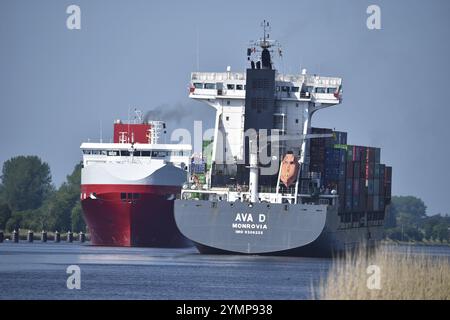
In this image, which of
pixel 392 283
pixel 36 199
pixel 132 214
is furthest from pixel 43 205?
pixel 392 283

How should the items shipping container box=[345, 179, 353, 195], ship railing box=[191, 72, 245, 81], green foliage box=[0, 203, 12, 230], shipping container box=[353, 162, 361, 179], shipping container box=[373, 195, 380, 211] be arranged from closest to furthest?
ship railing box=[191, 72, 245, 81] < shipping container box=[345, 179, 353, 195] < shipping container box=[353, 162, 361, 179] < shipping container box=[373, 195, 380, 211] < green foliage box=[0, 203, 12, 230]

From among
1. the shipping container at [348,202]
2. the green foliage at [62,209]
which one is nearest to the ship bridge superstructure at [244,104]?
the shipping container at [348,202]

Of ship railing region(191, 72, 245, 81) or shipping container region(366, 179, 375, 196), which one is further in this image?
shipping container region(366, 179, 375, 196)

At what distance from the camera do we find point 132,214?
95.6 metres

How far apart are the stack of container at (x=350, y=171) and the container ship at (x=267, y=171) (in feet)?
0.29

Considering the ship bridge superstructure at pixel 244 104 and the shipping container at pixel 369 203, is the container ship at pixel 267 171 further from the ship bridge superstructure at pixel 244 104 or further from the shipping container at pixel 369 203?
the shipping container at pixel 369 203

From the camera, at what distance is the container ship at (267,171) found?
7669 cm

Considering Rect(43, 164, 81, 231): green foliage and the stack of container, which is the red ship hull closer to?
the stack of container

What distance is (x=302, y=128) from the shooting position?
82.3 m

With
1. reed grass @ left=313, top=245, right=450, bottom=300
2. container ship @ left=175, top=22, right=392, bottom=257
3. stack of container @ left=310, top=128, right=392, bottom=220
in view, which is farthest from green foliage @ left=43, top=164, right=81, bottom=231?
reed grass @ left=313, top=245, right=450, bottom=300

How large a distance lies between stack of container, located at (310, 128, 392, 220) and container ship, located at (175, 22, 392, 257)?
0.09 metres

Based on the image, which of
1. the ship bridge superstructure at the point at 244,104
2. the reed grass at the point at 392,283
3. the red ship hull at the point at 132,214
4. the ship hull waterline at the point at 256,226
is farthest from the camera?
the red ship hull at the point at 132,214

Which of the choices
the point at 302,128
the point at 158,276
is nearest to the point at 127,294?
the point at 158,276

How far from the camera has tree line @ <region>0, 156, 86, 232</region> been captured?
13550 cm
